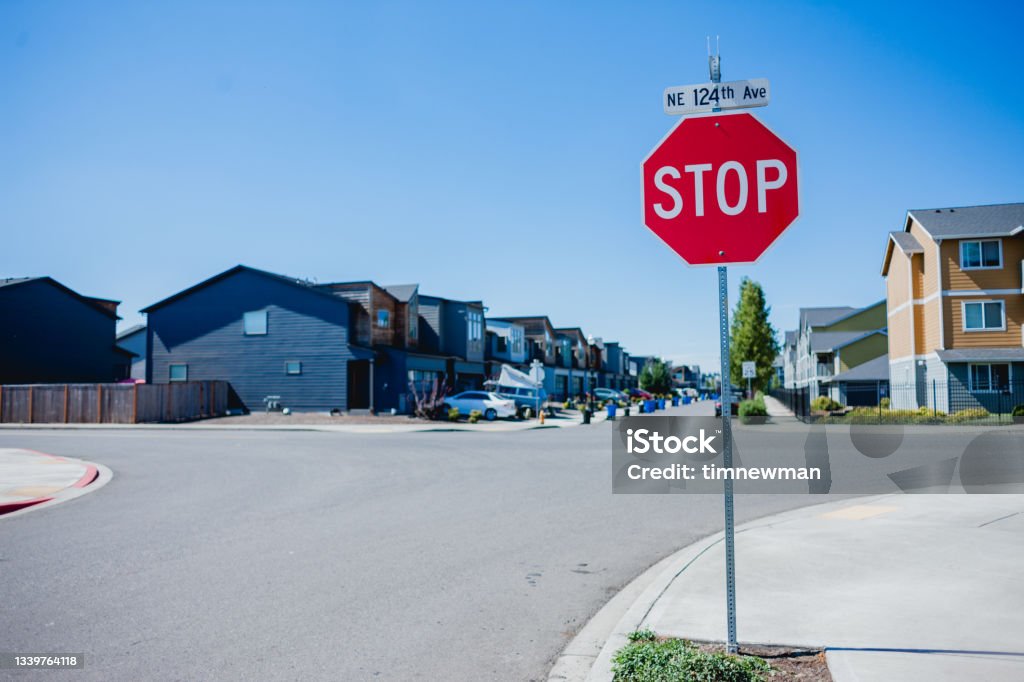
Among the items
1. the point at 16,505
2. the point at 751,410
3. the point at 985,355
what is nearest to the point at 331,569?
the point at 16,505

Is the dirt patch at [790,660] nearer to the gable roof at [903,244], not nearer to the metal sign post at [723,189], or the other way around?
the metal sign post at [723,189]

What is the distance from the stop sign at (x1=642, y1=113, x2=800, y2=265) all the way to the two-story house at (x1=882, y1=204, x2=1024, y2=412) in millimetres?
33384

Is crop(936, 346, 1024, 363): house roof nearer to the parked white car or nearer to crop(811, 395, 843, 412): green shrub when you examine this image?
crop(811, 395, 843, 412): green shrub

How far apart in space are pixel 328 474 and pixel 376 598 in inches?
356

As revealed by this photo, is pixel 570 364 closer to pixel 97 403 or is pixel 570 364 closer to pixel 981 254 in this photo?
pixel 981 254

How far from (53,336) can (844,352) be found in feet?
191

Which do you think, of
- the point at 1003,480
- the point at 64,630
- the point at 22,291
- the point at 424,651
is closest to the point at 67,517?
the point at 64,630

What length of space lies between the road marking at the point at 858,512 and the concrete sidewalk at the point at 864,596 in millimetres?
312

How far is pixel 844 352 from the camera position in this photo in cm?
6000

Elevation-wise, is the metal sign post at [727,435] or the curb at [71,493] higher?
the metal sign post at [727,435]

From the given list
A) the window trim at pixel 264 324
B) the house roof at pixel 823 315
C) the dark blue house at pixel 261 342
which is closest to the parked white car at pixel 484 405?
the dark blue house at pixel 261 342

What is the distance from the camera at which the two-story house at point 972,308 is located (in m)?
33.7

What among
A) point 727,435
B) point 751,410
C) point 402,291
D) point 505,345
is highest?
point 402,291

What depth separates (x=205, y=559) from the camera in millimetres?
7359
